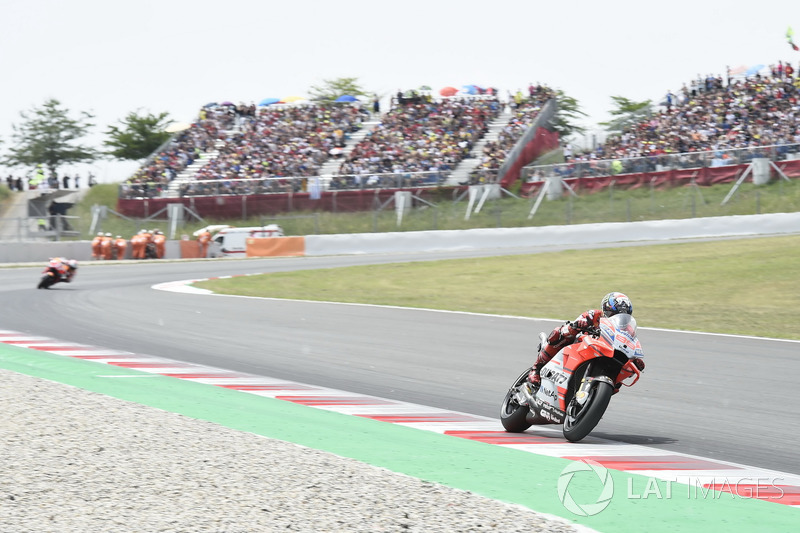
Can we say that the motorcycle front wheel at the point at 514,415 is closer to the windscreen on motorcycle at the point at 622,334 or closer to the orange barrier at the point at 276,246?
the windscreen on motorcycle at the point at 622,334

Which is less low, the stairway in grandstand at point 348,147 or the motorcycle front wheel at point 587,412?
the stairway in grandstand at point 348,147

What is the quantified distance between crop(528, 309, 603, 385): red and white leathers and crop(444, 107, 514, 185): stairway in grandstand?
1266 inches

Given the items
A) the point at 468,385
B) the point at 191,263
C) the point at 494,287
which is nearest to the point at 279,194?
the point at 191,263

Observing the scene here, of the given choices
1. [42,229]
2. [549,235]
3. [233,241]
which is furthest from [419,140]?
[42,229]

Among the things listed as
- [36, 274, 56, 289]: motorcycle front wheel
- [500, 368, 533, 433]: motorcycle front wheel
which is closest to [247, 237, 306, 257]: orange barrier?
[36, 274, 56, 289]: motorcycle front wheel

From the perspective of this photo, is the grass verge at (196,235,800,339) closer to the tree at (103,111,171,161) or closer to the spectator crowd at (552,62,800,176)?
the spectator crowd at (552,62,800,176)

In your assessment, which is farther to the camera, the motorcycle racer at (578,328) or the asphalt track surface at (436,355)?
the asphalt track surface at (436,355)

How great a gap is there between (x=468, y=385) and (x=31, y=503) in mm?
5344

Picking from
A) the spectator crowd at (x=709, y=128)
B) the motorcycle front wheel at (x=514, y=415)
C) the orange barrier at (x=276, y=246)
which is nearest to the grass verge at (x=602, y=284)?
the motorcycle front wheel at (x=514, y=415)

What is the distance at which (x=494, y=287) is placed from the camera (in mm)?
21609

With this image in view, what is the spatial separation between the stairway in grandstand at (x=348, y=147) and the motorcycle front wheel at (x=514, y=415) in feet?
118

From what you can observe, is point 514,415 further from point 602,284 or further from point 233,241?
point 233,241

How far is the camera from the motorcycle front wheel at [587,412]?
20.9 ft

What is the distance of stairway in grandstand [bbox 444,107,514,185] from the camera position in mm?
39250
